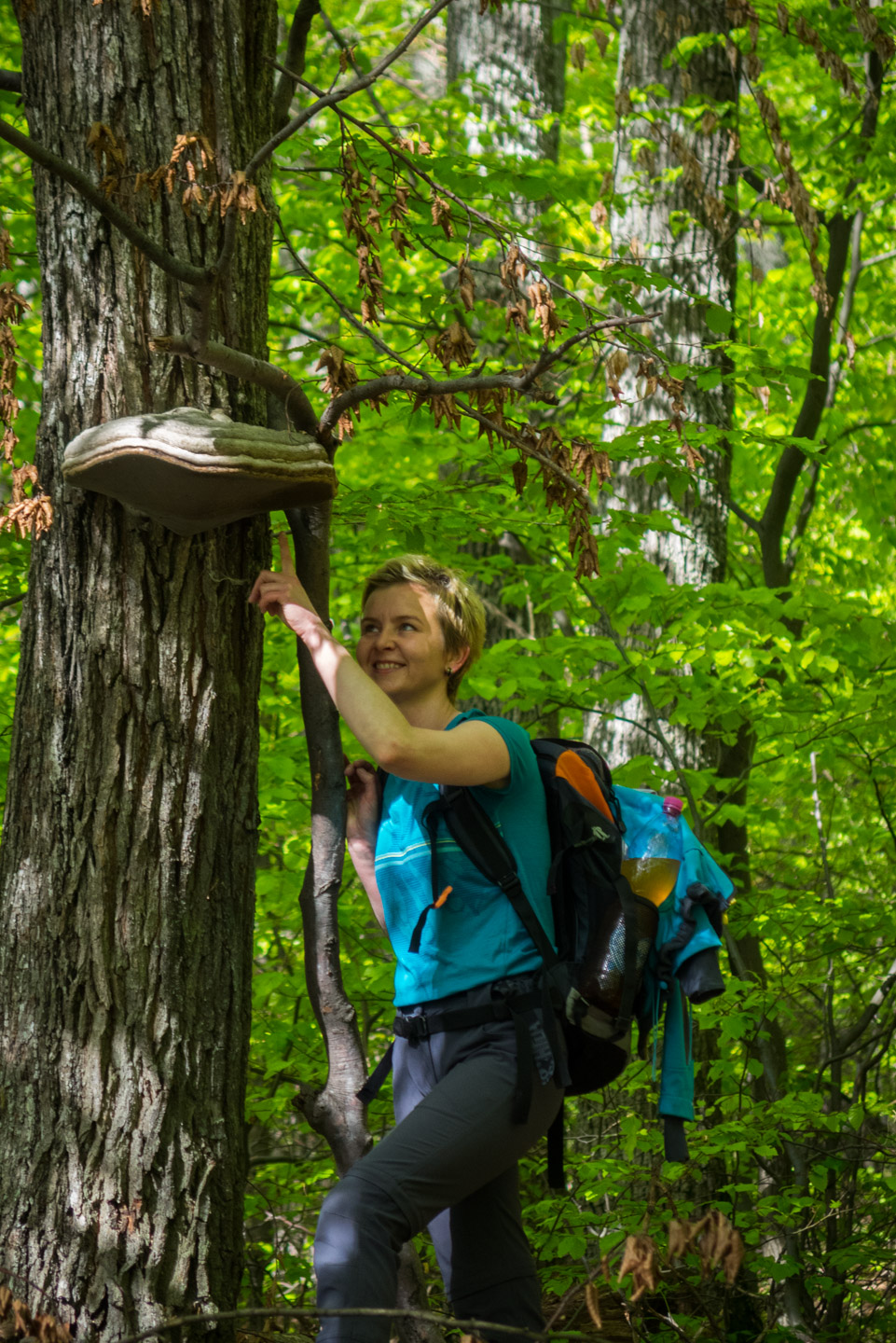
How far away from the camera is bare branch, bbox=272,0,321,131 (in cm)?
288

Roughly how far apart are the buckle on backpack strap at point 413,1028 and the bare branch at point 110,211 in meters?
1.52

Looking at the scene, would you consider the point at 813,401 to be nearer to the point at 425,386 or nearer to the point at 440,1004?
the point at 425,386

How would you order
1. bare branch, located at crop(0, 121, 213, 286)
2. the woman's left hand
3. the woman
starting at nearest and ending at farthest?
bare branch, located at crop(0, 121, 213, 286) < the woman < the woman's left hand

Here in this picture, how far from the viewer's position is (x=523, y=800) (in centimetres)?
241

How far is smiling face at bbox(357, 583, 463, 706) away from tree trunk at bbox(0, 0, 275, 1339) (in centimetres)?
31

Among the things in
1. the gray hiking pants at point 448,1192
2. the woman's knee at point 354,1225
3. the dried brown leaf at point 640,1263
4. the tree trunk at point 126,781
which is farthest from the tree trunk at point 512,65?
the dried brown leaf at point 640,1263

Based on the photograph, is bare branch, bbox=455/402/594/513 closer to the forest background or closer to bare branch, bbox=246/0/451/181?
the forest background

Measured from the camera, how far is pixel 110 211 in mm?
1936

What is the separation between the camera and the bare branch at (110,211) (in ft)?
6.08

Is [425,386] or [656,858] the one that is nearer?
[425,386]

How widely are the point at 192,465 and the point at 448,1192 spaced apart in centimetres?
143

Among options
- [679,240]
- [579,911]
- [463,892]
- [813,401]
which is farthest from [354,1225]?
[679,240]

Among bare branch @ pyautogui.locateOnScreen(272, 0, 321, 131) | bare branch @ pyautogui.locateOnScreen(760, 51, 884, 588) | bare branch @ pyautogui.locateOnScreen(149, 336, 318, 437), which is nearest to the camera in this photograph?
bare branch @ pyautogui.locateOnScreen(149, 336, 318, 437)

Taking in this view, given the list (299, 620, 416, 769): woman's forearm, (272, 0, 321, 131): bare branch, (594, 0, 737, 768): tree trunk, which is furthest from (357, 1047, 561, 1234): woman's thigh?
(594, 0, 737, 768): tree trunk
